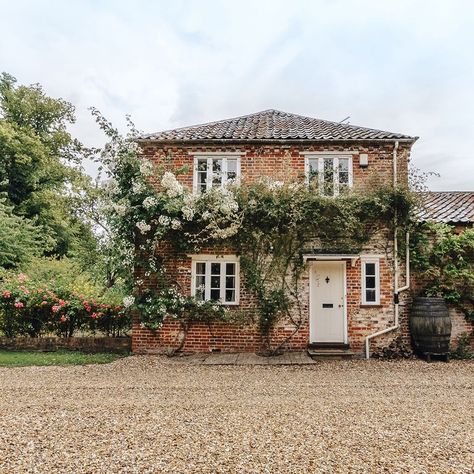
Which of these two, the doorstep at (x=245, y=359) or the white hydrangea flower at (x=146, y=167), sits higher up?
the white hydrangea flower at (x=146, y=167)

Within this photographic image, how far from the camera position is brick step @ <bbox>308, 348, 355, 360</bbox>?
10.9 m

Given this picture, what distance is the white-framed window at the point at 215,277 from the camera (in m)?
11.5

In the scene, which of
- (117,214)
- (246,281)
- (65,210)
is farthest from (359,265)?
(65,210)

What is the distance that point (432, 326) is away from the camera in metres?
10.6

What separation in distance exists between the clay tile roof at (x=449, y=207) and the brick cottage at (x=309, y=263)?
1511 millimetres

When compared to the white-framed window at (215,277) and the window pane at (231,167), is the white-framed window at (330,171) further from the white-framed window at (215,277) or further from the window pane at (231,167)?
the white-framed window at (215,277)

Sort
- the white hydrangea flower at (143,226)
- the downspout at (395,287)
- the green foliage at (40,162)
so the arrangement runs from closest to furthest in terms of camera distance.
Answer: the white hydrangea flower at (143,226) < the downspout at (395,287) < the green foliage at (40,162)

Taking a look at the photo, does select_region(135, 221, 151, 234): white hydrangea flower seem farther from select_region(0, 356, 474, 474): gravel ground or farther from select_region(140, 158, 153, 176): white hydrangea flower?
select_region(0, 356, 474, 474): gravel ground

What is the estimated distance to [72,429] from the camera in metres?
5.07

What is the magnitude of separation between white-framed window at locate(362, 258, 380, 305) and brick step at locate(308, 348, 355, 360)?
1.52 metres

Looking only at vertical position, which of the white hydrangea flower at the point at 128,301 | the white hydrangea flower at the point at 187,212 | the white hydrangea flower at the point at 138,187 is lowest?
the white hydrangea flower at the point at 128,301

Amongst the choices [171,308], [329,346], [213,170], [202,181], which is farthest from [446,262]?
[171,308]

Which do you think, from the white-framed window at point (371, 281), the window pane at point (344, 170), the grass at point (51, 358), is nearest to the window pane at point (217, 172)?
the window pane at point (344, 170)

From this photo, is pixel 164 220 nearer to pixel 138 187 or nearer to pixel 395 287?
pixel 138 187
